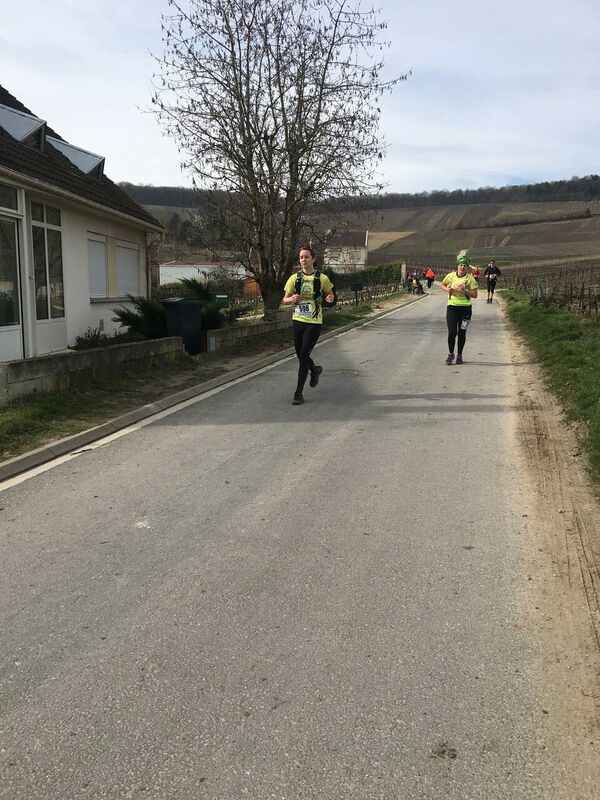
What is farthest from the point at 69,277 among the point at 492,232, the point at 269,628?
the point at 492,232

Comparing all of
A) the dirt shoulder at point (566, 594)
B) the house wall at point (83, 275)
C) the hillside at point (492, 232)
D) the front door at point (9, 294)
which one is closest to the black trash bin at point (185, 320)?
the house wall at point (83, 275)

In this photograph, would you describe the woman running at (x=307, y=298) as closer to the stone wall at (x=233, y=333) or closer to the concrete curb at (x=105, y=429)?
the concrete curb at (x=105, y=429)

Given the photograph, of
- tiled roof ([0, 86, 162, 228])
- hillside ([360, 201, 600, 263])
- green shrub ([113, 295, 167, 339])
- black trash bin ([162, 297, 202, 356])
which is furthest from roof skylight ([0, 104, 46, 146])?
hillside ([360, 201, 600, 263])

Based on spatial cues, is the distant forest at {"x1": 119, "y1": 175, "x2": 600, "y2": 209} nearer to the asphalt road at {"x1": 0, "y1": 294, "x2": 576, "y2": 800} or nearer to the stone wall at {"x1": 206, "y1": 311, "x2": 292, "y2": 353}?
the stone wall at {"x1": 206, "y1": 311, "x2": 292, "y2": 353}

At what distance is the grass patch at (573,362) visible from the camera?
705 cm

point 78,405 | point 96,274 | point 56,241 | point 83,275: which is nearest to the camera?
point 78,405

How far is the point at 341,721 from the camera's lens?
2660mm

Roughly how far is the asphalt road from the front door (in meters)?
5.05

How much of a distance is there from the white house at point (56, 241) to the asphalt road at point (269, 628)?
18.4ft

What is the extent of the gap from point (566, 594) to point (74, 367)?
7.34 meters

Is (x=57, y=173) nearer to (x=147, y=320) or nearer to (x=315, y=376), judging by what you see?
(x=147, y=320)

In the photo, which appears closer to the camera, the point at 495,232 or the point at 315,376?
the point at 315,376

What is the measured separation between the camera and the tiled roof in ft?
36.5

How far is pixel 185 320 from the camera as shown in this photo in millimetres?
13570
